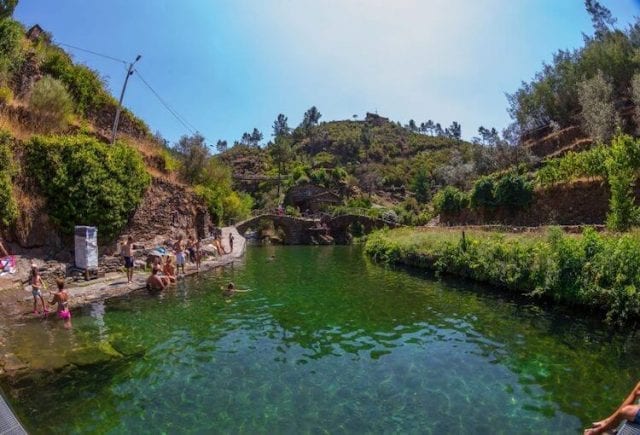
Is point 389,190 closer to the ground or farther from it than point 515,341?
farther from it

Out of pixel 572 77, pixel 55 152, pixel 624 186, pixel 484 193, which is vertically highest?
pixel 572 77

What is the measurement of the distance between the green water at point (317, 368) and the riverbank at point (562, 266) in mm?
1051

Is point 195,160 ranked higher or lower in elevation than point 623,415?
higher

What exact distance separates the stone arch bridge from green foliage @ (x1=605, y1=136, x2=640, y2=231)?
3699 centimetres

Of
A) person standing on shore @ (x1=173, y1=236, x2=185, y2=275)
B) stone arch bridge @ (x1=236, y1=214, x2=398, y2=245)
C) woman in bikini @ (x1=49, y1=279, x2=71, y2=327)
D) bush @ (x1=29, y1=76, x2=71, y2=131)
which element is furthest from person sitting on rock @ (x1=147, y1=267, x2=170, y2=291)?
stone arch bridge @ (x1=236, y1=214, x2=398, y2=245)

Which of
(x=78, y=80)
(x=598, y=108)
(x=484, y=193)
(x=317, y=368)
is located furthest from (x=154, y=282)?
(x=598, y=108)

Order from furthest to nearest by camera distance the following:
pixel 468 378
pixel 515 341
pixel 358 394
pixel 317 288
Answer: pixel 317 288 → pixel 515 341 → pixel 468 378 → pixel 358 394

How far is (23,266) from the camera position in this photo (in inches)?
698

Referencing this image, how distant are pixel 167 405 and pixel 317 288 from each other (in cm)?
1405

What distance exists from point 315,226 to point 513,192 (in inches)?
1264

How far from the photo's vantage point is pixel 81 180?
20391 millimetres

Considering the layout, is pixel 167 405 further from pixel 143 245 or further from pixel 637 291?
pixel 143 245

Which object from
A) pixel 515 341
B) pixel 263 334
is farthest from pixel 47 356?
pixel 515 341

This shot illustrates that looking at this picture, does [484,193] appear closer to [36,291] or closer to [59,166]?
[59,166]
